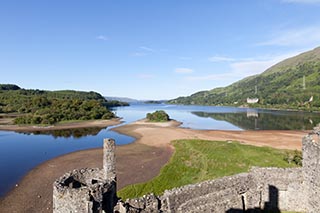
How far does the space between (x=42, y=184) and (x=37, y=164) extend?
33.1 ft

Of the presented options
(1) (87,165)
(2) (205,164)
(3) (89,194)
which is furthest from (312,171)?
(1) (87,165)

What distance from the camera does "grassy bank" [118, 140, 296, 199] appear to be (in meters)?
27.7

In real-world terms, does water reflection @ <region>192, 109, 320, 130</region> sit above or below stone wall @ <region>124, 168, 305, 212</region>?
below

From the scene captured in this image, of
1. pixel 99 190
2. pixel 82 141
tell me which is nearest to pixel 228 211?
pixel 99 190

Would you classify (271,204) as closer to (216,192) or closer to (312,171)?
(216,192)

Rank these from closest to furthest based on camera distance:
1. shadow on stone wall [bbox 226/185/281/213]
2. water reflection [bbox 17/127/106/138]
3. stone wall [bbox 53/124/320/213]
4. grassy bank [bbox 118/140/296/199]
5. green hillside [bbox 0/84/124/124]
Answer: stone wall [bbox 53/124/320/213], shadow on stone wall [bbox 226/185/281/213], grassy bank [bbox 118/140/296/199], water reflection [bbox 17/127/106/138], green hillside [bbox 0/84/124/124]

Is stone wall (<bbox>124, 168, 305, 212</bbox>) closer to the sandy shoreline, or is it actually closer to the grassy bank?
the grassy bank

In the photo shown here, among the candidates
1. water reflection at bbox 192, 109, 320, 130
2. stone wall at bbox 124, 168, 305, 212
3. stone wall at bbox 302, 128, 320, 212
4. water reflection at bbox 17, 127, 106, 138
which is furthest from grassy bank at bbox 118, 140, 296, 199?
water reflection at bbox 192, 109, 320, 130

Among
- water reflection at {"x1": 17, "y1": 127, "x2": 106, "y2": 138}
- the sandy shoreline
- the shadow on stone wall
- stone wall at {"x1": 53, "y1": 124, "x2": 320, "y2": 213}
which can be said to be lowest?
the sandy shoreline

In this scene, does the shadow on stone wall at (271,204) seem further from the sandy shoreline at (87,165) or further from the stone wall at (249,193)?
the sandy shoreline at (87,165)

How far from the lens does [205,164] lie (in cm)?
3316

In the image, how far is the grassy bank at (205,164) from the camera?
27.7 m

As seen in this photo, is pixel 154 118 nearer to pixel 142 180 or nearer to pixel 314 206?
pixel 142 180

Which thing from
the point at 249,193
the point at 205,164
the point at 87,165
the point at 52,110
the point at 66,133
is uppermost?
the point at 52,110
